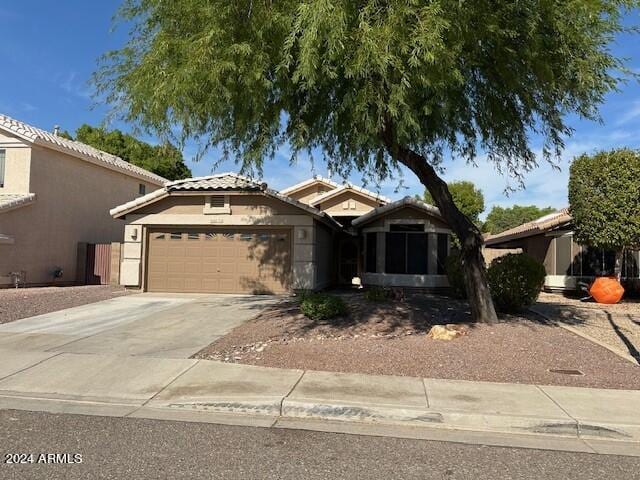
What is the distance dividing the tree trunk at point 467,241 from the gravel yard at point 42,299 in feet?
30.7

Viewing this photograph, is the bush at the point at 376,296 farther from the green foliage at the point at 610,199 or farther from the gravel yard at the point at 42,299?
the gravel yard at the point at 42,299

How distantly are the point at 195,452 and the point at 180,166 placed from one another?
1496 inches

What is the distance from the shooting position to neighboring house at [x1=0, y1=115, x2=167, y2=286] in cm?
1814

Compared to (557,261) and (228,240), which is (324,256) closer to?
(228,240)

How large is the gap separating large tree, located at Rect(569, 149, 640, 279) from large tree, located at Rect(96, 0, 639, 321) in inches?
307

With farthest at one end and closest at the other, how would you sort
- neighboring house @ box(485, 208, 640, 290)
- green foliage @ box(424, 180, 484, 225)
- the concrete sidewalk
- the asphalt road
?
green foliage @ box(424, 180, 484, 225)
neighboring house @ box(485, 208, 640, 290)
the concrete sidewalk
the asphalt road

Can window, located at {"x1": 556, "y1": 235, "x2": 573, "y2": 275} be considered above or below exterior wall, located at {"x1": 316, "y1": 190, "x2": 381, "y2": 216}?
below

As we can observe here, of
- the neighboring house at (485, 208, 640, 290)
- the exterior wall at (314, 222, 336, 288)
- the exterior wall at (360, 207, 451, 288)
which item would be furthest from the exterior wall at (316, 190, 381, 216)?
the neighboring house at (485, 208, 640, 290)

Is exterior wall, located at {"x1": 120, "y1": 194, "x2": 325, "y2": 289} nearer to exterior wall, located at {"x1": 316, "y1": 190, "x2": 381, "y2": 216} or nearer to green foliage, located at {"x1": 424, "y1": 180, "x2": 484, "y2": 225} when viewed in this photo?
exterior wall, located at {"x1": 316, "y1": 190, "x2": 381, "y2": 216}

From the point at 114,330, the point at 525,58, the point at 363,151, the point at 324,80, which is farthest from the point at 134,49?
the point at 525,58

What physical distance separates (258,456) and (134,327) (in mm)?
6981

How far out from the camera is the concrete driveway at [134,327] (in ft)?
29.2

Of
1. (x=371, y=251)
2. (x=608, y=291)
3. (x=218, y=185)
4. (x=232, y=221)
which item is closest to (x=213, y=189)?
(x=218, y=185)

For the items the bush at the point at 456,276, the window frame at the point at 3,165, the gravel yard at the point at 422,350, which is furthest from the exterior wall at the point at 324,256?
the window frame at the point at 3,165
